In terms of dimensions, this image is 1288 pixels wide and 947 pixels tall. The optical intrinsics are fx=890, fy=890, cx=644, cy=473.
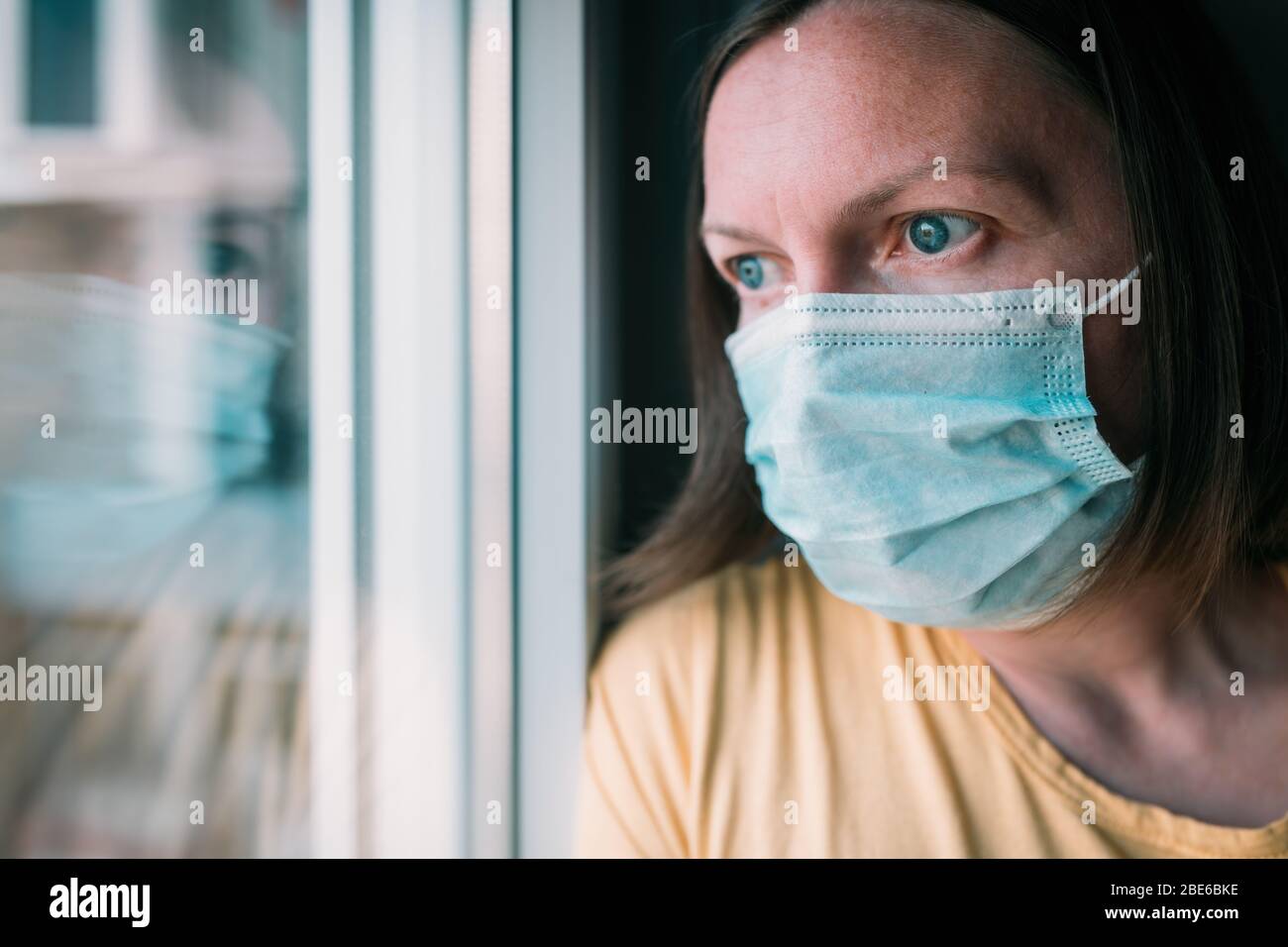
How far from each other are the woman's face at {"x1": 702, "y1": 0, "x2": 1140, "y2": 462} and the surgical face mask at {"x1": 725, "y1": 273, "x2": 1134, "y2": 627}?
3 centimetres

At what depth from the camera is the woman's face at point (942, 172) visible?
72 cm

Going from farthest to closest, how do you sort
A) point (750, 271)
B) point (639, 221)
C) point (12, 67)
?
1. point (639, 221)
2. point (750, 271)
3. point (12, 67)

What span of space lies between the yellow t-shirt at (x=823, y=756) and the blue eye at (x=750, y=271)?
13.1 inches

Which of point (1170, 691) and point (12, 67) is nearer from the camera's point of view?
point (12, 67)

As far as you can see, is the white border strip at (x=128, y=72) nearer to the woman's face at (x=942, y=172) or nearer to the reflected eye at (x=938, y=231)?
the woman's face at (x=942, y=172)

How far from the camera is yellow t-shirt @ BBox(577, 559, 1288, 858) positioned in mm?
811

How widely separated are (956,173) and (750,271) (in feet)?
0.70

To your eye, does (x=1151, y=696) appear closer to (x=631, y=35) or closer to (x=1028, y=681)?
(x=1028, y=681)

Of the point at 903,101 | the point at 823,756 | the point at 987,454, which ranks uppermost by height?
the point at 903,101

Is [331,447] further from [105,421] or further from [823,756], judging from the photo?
[823,756]

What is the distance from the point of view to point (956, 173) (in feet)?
2.35

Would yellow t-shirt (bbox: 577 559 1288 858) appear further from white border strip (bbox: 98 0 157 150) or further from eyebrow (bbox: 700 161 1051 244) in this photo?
white border strip (bbox: 98 0 157 150)

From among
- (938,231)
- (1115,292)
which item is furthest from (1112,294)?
(938,231)

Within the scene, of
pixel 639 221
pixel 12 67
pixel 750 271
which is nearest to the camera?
pixel 12 67
